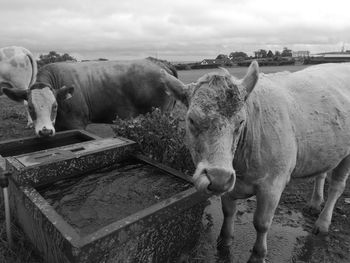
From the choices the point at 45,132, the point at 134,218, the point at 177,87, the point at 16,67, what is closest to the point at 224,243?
the point at 134,218

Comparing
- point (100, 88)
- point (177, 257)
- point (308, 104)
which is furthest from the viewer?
point (100, 88)

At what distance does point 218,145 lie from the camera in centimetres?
196

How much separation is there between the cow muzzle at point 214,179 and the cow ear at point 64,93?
392 centimetres

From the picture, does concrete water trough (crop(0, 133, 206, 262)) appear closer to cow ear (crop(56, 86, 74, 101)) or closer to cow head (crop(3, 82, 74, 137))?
cow head (crop(3, 82, 74, 137))

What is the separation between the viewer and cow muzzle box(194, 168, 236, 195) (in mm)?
1877

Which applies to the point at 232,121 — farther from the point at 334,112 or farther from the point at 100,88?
the point at 100,88

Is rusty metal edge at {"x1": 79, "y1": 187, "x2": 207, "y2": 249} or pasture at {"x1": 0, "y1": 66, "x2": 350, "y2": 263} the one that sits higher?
rusty metal edge at {"x1": 79, "y1": 187, "x2": 207, "y2": 249}

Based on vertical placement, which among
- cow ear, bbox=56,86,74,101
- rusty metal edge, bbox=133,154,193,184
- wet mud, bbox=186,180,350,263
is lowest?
wet mud, bbox=186,180,350,263

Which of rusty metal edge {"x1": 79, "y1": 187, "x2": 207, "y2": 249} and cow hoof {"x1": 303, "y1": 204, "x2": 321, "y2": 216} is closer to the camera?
rusty metal edge {"x1": 79, "y1": 187, "x2": 207, "y2": 249}

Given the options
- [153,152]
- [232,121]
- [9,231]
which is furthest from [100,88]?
[232,121]

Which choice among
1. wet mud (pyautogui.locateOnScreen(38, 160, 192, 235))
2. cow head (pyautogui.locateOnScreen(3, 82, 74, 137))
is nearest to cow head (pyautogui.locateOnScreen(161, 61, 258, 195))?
wet mud (pyautogui.locateOnScreen(38, 160, 192, 235))

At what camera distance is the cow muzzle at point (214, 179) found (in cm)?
188

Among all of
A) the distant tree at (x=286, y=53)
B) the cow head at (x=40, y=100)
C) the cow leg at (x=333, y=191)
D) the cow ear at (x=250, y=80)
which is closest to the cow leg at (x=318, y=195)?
the cow leg at (x=333, y=191)

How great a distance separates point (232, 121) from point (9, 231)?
2.50 meters
